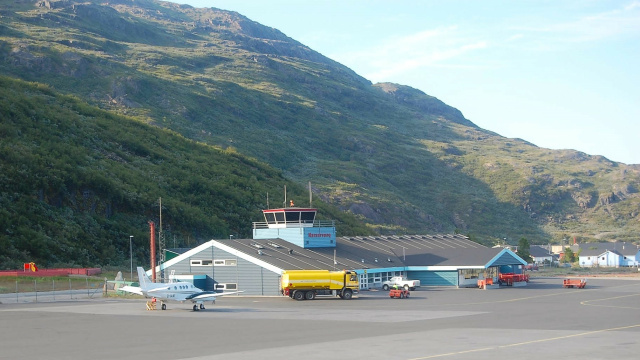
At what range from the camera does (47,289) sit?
6247cm

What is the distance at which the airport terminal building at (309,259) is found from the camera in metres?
60.2

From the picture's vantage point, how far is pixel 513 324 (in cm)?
3528

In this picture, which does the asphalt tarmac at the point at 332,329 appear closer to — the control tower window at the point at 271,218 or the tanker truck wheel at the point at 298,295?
the tanker truck wheel at the point at 298,295

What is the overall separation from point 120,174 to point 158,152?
68.4 ft

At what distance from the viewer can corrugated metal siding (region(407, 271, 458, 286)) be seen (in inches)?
2781

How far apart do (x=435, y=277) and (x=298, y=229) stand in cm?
1487

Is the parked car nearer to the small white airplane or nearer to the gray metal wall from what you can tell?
the gray metal wall

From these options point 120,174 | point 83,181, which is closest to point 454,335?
point 83,181

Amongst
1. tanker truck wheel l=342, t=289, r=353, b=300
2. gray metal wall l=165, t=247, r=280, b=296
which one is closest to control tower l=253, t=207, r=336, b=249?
gray metal wall l=165, t=247, r=280, b=296

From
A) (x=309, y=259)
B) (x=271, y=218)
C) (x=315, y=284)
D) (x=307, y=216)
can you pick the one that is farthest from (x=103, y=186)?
(x=315, y=284)


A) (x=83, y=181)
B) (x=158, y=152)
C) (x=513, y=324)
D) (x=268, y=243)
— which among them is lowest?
(x=513, y=324)

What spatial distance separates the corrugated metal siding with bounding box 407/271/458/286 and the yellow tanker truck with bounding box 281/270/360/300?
55.4 feet

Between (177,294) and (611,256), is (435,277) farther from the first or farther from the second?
(611,256)

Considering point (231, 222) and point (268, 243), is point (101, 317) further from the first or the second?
point (231, 222)
